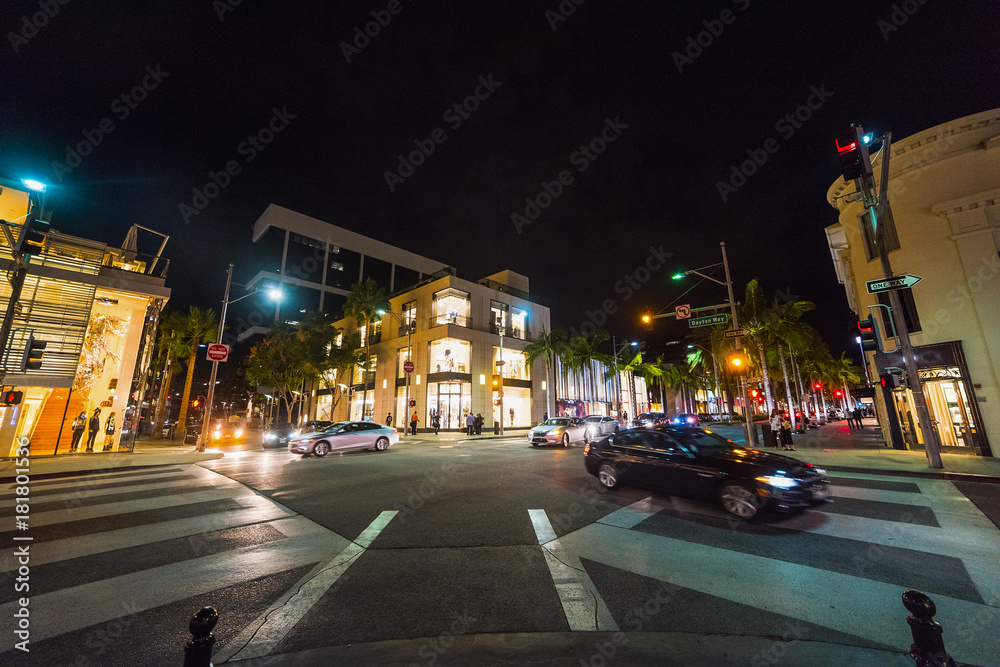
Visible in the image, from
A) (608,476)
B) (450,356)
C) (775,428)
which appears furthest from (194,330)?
(775,428)

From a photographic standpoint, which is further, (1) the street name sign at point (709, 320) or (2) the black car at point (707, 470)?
(1) the street name sign at point (709, 320)

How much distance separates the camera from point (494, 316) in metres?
40.1

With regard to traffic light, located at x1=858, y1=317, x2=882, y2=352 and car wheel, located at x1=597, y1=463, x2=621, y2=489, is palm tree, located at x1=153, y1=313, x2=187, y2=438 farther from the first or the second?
traffic light, located at x1=858, y1=317, x2=882, y2=352

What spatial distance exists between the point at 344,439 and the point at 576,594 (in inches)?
634

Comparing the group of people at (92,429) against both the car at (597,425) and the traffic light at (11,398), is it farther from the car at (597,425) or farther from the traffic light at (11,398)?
the car at (597,425)

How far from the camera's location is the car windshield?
296 inches

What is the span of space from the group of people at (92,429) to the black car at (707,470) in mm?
24951

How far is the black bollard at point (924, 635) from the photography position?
2.08 m

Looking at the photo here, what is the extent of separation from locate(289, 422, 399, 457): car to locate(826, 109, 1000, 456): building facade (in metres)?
A: 20.1

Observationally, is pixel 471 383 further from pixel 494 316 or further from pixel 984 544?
pixel 984 544

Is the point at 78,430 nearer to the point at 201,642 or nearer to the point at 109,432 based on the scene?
the point at 109,432

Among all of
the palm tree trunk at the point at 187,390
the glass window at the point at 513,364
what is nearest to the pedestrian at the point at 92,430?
the palm tree trunk at the point at 187,390

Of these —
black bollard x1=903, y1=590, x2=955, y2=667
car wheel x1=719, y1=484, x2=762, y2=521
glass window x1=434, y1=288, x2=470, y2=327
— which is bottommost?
car wheel x1=719, y1=484, x2=762, y2=521

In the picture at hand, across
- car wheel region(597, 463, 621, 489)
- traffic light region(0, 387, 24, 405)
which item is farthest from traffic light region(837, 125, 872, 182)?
traffic light region(0, 387, 24, 405)
